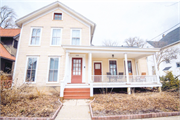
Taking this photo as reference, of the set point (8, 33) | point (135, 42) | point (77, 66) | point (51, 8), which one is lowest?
point (77, 66)

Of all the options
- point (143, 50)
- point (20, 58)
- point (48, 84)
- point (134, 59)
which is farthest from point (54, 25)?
point (134, 59)

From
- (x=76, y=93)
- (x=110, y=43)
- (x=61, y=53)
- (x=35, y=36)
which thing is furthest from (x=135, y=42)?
(x=76, y=93)

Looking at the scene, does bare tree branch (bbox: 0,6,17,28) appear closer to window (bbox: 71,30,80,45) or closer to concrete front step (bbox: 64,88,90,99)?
window (bbox: 71,30,80,45)

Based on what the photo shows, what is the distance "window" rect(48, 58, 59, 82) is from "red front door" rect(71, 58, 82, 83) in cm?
134

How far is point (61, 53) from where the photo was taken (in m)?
8.05

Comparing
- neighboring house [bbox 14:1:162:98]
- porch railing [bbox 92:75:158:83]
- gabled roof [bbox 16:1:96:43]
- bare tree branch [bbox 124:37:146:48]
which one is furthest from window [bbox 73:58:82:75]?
bare tree branch [bbox 124:37:146:48]

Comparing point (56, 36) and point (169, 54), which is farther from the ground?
point (56, 36)

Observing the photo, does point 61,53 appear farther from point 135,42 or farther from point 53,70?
point 135,42

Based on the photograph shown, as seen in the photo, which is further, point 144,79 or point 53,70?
point 53,70

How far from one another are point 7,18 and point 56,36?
55.2 ft

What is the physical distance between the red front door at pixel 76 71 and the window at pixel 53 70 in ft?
4.40

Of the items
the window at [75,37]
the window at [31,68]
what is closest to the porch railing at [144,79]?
the window at [75,37]

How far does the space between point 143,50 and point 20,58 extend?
10.1 meters

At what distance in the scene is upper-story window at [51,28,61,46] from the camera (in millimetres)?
8383
